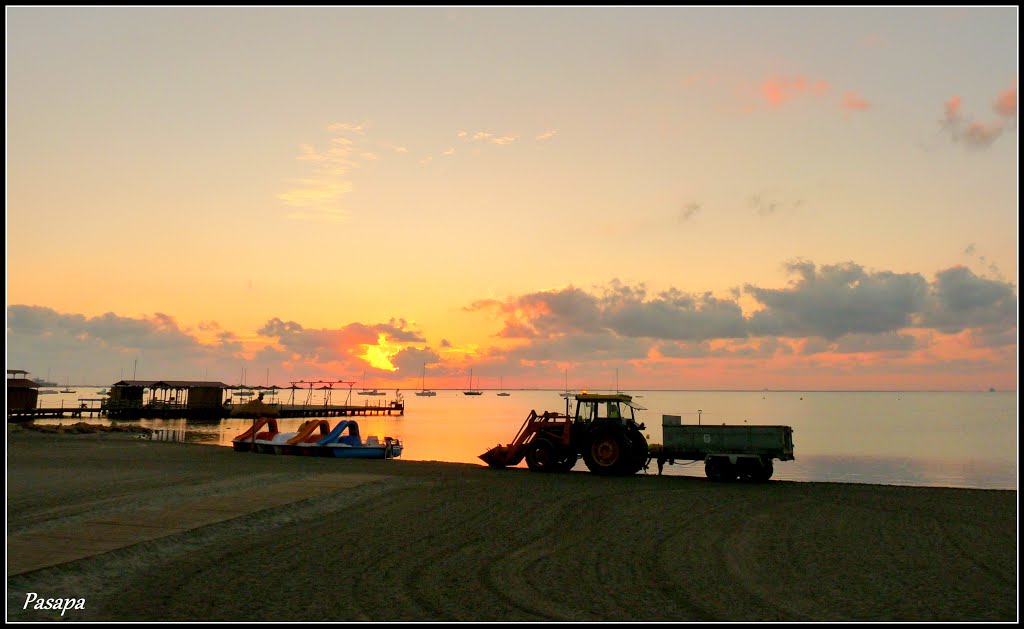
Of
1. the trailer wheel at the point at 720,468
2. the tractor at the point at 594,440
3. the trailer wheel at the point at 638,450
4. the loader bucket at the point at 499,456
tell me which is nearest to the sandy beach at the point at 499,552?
the trailer wheel at the point at 720,468

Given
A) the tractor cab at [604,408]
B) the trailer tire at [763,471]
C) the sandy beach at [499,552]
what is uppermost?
the tractor cab at [604,408]

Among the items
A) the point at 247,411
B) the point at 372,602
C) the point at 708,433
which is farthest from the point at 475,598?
the point at 247,411

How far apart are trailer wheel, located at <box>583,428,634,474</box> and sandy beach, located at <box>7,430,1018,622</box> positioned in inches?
133

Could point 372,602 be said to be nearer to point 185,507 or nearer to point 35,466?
point 185,507

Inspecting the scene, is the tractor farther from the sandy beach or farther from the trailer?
the sandy beach

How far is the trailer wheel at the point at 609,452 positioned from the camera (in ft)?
79.3

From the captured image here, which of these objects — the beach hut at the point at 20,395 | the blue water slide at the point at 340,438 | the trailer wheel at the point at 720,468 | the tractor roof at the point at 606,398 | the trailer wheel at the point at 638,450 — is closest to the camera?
the trailer wheel at the point at 720,468

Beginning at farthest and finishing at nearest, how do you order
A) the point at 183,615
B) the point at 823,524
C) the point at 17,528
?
the point at 823,524 → the point at 17,528 → the point at 183,615

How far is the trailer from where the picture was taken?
22531mm

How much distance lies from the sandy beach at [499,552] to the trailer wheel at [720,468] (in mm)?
2081

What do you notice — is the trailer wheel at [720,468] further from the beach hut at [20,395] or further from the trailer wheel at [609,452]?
the beach hut at [20,395]

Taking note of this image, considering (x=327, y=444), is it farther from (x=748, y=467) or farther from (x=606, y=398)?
(x=748, y=467)

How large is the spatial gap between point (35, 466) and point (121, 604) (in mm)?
20547

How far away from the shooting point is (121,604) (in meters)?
8.59
